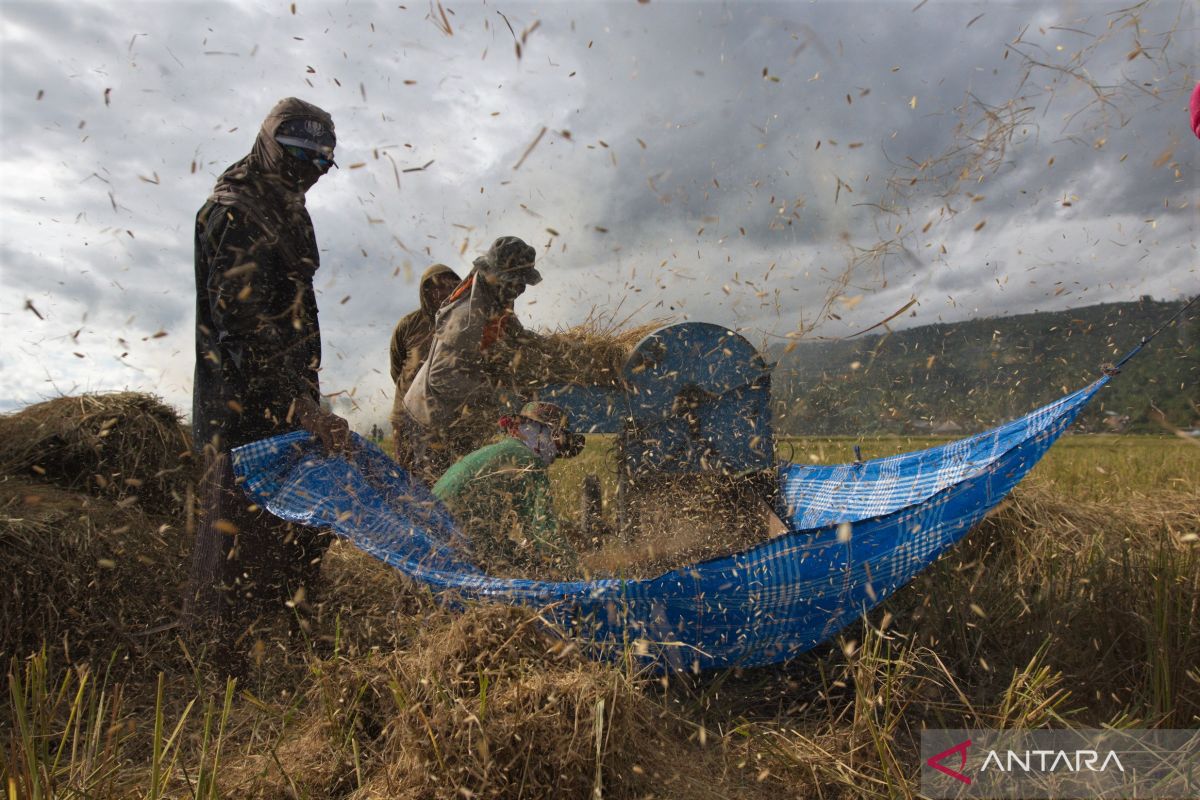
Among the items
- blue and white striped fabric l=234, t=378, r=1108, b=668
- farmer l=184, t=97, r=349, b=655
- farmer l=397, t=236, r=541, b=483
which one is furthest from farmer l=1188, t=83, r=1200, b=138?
farmer l=184, t=97, r=349, b=655

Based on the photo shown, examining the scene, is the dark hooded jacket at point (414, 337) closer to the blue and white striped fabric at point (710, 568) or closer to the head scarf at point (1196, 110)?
the blue and white striped fabric at point (710, 568)

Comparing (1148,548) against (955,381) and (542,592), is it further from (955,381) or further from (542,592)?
(542,592)

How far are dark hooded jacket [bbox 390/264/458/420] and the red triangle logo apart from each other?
3130 millimetres

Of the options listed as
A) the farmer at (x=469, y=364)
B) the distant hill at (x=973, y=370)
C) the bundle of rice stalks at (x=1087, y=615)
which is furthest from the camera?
the farmer at (x=469, y=364)

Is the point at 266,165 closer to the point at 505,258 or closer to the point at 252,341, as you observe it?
the point at 252,341

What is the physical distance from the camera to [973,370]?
10.6 feet

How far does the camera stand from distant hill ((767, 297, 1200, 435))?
2594 mm

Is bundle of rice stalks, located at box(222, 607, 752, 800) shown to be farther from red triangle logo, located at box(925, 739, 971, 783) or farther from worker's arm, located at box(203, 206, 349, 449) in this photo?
worker's arm, located at box(203, 206, 349, 449)

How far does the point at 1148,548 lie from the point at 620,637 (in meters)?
2.36

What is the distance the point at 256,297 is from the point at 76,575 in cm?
141

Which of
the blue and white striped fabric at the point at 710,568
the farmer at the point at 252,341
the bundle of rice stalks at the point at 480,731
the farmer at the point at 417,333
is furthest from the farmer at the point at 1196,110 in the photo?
the farmer at the point at 417,333

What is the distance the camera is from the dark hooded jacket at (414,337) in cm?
403

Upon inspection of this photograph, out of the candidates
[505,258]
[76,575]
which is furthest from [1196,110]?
[76,575]

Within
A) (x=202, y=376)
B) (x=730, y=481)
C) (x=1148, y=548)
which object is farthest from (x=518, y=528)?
(x=1148, y=548)
